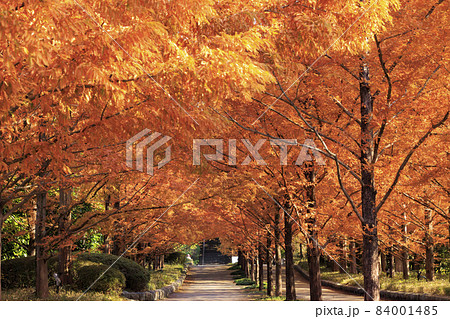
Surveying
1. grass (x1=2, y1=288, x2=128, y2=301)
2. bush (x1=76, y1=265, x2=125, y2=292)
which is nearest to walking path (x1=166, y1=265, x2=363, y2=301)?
bush (x1=76, y1=265, x2=125, y2=292)

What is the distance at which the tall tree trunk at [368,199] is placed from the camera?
9.91 meters

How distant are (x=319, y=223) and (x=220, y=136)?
5.11 meters

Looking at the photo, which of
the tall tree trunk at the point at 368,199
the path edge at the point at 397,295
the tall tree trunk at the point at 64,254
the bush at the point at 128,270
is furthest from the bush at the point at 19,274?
the path edge at the point at 397,295

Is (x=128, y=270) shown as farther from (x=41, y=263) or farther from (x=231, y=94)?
(x=231, y=94)

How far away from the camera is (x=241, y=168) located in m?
14.2

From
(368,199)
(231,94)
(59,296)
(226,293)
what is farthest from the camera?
(226,293)

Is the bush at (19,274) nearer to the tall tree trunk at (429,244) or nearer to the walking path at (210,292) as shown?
the walking path at (210,292)

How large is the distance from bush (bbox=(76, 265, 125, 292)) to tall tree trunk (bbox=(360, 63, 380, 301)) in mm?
12393

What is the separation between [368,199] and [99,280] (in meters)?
12.9

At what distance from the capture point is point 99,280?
1928 centimetres

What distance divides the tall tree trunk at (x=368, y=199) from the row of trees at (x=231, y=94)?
0.03 meters

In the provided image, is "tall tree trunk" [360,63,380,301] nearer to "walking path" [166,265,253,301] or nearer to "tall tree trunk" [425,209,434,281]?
"tall tree trunk" [425,209,434,281]

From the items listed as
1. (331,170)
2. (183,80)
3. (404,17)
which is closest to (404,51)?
(404,17)

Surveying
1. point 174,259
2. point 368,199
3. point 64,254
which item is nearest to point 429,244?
point 368,199
